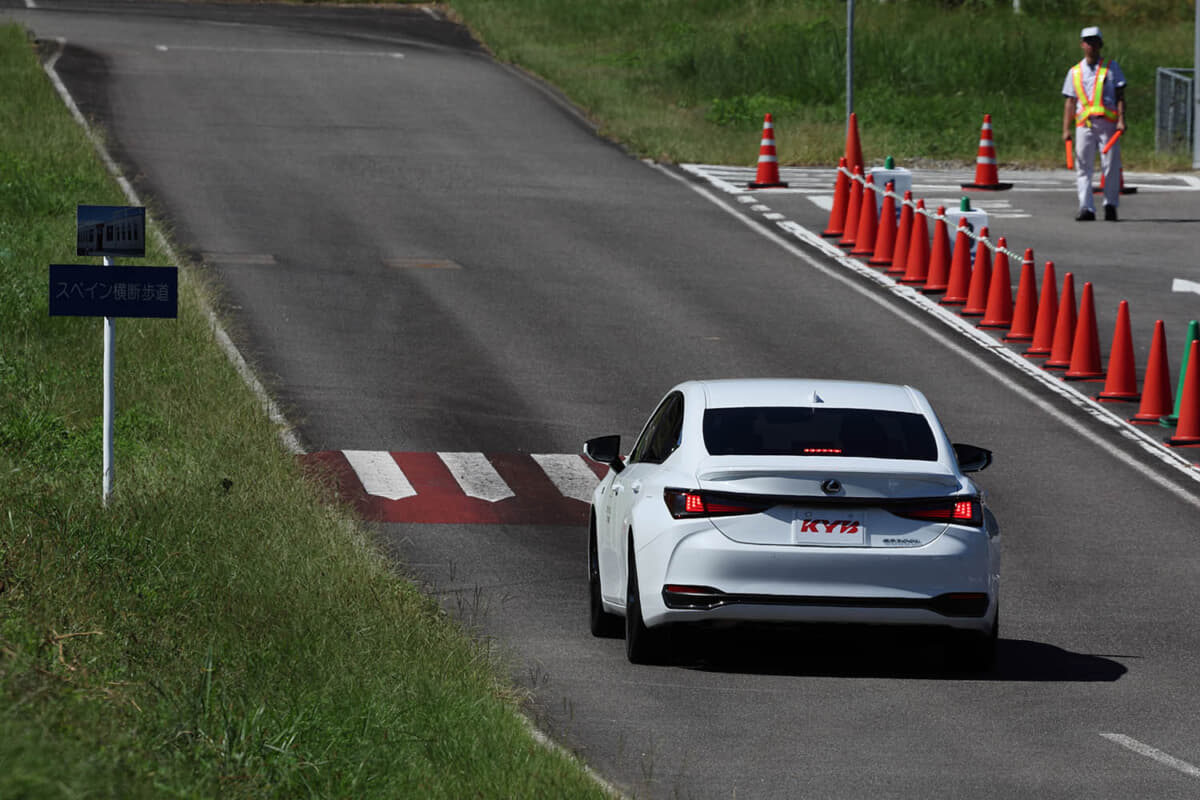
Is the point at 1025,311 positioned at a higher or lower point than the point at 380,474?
higher

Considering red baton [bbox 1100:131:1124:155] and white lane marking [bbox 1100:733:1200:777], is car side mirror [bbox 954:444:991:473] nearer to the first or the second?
white lane marking [bbox 1100:733:1200:777]

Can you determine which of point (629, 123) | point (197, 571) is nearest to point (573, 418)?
point (197, 571)

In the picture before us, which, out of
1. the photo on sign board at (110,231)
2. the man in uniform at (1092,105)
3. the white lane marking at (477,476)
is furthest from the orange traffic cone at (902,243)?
the photo on sign board at (110,231)

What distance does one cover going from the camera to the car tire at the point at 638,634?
12.2 meters

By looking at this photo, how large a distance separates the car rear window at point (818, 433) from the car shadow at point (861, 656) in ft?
3.02

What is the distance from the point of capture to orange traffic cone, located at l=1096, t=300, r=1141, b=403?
2131cm

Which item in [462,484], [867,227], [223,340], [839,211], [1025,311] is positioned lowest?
[462,484]

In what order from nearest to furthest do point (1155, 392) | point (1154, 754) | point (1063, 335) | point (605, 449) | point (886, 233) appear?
point (1154, 754)
point (605, 449)
point (1155, 392)
point (1063, 335)
point (886, 233)

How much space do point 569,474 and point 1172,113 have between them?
80.6 ft

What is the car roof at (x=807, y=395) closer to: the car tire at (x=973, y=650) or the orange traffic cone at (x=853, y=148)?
the car tire at (x=973, y=650)

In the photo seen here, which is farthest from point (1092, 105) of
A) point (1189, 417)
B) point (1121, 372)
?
point (1189, 417)

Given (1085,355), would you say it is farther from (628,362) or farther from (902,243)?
(902,243)

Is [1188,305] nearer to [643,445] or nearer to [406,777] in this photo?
[643,445]

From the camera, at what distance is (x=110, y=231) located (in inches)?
581
